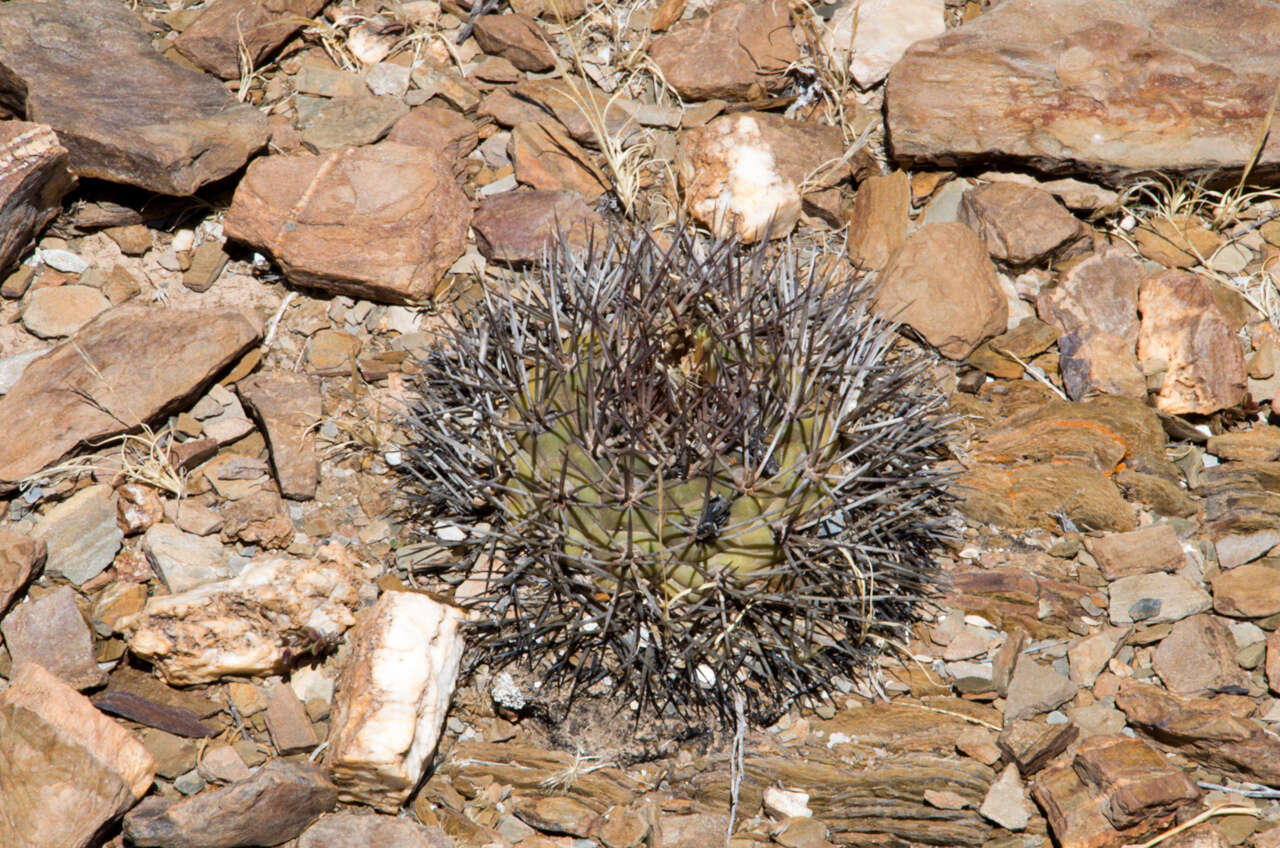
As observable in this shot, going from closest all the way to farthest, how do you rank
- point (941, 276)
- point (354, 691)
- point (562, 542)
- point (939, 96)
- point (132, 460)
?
1. point (562, 542)
2. point (354, 691)
3. point (132, 460)
4. point (941, 276)
5. point (939, 96)

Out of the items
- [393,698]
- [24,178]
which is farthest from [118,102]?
[393,698]

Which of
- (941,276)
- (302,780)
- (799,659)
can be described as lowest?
(302,780)

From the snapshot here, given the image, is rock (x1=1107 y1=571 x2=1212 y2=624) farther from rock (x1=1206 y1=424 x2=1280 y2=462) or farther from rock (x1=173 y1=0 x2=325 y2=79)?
rock (x1=173 y1=0 x2=325 y2=79)

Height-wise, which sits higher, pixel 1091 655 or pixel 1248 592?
pixel 1248 592

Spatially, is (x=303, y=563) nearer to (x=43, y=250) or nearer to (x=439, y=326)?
(x=439, y=326)

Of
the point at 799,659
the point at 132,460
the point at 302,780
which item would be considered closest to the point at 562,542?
the point at 799,659

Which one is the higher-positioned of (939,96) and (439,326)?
(939,96)

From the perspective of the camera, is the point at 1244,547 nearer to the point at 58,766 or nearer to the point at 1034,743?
the point at 1034,743
